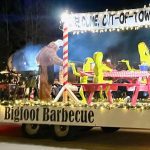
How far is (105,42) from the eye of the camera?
103 ft

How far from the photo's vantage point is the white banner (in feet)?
40.2

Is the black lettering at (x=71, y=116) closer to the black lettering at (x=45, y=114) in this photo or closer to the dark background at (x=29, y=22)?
the black lettering at (x=45, y=114)

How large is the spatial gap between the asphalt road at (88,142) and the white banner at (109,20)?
2900 millimetres

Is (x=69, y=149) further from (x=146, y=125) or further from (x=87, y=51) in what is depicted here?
(x=87, y=51)

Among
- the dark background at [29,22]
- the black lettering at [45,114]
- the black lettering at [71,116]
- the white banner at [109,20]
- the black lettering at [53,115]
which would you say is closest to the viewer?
the black lettering at [71,116]

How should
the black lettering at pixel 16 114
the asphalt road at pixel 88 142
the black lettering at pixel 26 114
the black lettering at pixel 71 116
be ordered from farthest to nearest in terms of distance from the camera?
the black lettering at pixel 16 114, the black lettering at pixel 26 114, the black lettering at pixel 71 116, the asphalt road at pixel 88 142

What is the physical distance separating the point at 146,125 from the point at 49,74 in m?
4.53

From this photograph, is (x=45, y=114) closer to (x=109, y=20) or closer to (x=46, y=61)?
(x=46, y=61)

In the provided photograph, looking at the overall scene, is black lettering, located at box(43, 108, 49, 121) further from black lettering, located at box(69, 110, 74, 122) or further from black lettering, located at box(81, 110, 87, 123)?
black lettering, located at box(81, 110, 87, 123)

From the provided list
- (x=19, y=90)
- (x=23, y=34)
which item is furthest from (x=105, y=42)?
(x=19, y=90)

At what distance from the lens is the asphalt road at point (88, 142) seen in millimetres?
11102

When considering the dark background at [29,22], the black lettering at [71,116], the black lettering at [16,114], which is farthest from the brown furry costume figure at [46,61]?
the dark background at [29,22]

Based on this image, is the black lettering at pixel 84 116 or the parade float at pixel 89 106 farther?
the black lettering at pixel 84 116

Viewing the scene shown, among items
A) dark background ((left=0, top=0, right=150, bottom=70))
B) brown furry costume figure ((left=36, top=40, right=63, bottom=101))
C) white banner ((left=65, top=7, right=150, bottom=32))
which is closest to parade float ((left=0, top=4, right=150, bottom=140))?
white banner ((left=65, top=7, right=150, bottom=32))
